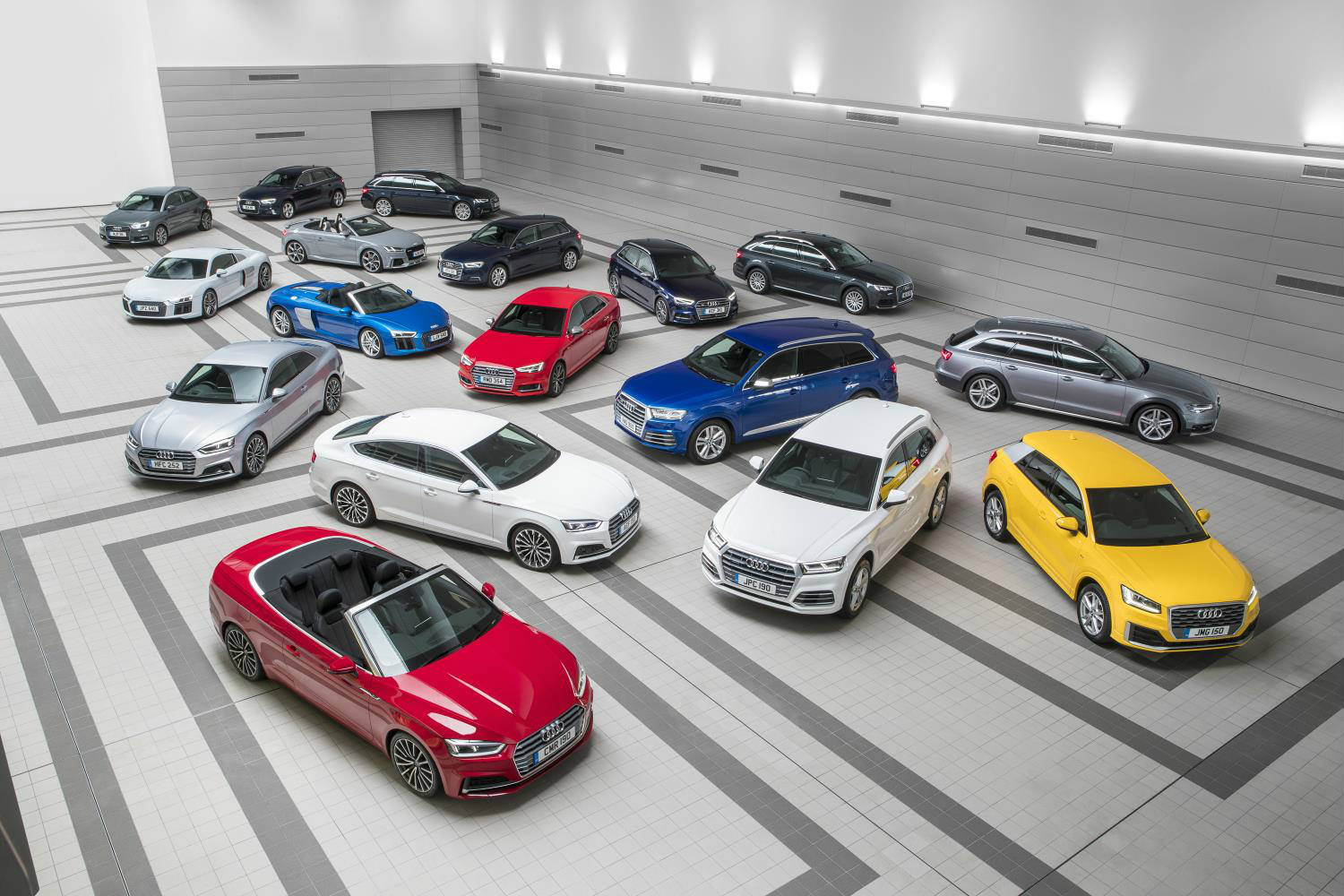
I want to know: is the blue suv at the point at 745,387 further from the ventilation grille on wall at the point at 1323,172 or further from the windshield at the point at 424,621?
the ventilation grille on wall at the point at 1323,172

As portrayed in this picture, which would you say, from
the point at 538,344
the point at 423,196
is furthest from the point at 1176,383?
the point at 423,196

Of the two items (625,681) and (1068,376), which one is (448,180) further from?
(625,681)

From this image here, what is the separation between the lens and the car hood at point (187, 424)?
12477 millimetres

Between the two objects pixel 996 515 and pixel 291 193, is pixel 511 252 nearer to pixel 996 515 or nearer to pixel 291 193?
pixel 291 193

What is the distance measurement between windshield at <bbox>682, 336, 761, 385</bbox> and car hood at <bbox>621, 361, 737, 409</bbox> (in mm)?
123

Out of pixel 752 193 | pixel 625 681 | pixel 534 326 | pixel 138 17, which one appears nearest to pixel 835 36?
pixel 752 193

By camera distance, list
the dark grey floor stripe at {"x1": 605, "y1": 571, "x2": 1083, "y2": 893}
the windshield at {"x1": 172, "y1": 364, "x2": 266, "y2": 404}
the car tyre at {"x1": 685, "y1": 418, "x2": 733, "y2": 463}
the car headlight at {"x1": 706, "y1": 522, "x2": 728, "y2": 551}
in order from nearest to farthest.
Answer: the dark grey floor stripe at {"x1": 605, "y1": 571, "x2": 1083, "y2": 893} < the car headlight at {"x1": 706, "y1": 522, "x2": 728, "y2": 551} < the windshield at {"x1": 172, "y1": 364, "x2": 266, "y2": 404} < the car tyre at {"x1": 685, "y1": 418, "x2": 733, "y2": 463}

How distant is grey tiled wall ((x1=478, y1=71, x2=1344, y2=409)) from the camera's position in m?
15.8

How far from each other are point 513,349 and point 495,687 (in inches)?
350

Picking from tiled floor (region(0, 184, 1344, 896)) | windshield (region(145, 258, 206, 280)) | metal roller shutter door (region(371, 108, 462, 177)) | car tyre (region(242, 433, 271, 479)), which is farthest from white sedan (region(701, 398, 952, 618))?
metal roller shutter door (region(371, 108, 462, 177))

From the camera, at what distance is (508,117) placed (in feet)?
108

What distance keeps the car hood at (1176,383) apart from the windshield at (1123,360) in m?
0.10

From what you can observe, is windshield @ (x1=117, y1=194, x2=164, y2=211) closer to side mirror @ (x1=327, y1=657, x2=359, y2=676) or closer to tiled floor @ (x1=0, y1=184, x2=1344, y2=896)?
tiled floor @ (x1=0, y1=184, x2=1344, y2=896)

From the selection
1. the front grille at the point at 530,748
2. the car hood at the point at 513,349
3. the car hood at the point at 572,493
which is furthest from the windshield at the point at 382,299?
the front grille at the point at 530,748
